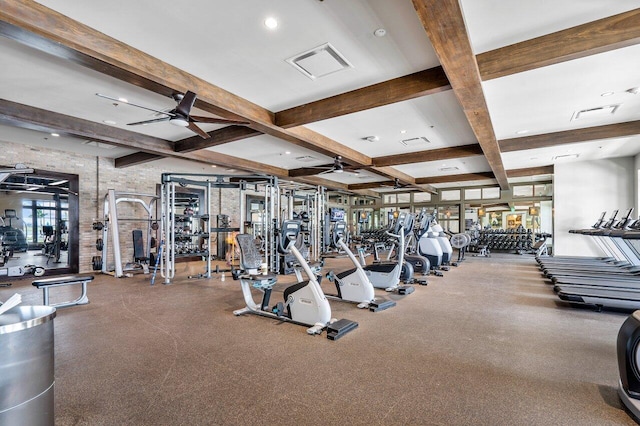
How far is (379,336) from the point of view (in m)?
3.27

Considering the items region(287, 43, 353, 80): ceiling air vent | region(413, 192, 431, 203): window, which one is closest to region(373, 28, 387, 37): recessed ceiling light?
region(287, 43, 353, 80): ceiling air vent

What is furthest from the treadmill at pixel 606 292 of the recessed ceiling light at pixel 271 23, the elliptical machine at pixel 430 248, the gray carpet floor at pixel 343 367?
the recessed ceiling light at pixel 271 23

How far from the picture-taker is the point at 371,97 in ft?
13.6

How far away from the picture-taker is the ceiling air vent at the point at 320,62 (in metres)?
3.30

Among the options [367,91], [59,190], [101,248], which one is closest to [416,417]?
[367,91]

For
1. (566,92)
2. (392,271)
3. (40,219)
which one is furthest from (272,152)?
(40,219)

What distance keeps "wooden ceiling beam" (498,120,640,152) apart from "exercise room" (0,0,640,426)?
3 centimetres

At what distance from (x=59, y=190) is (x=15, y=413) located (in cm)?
883

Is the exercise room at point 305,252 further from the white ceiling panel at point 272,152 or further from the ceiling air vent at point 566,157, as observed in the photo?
the ceiling air vent at point 566,157

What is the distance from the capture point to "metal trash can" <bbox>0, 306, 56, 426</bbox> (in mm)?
1344

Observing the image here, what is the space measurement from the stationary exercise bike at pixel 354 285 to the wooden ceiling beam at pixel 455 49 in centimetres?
236

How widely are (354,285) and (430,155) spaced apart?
4.78 metres

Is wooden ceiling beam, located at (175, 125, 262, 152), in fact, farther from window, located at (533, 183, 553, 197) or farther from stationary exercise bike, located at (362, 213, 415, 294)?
window, located at (533, 183, 553, 197)

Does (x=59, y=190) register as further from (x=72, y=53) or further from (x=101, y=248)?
(x=72, y=53)
